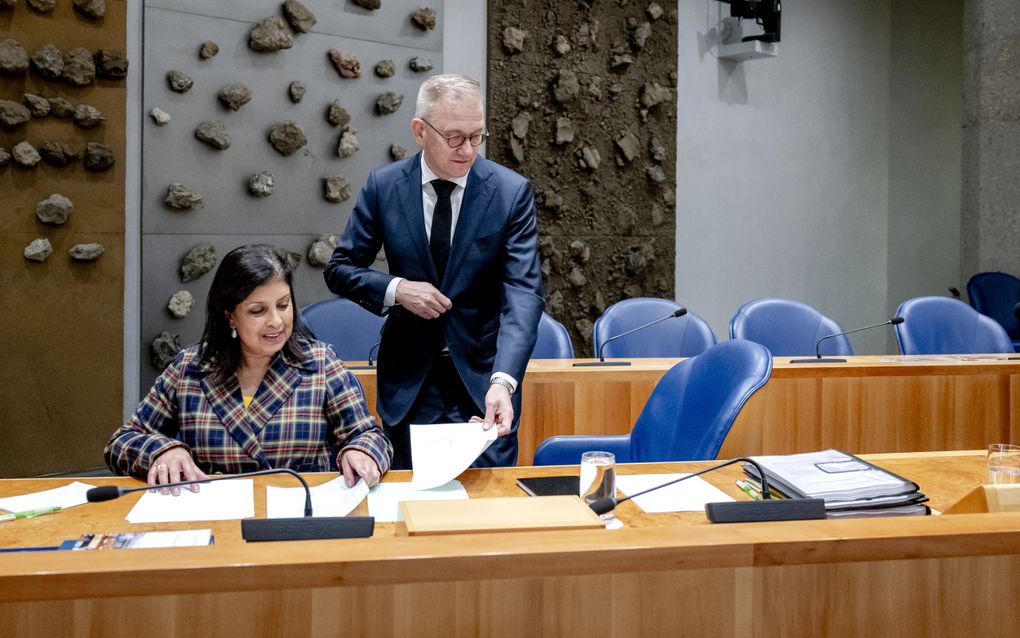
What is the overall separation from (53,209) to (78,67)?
648 mm

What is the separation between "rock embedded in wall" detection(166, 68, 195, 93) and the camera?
4758mm

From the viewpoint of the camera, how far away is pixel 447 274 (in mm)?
2439

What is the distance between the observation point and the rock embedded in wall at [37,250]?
4.49 m

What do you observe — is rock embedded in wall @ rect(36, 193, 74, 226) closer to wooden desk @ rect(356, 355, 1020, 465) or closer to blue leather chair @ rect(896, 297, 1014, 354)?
wooden desk @ rect(356, 355, 1020, 465)

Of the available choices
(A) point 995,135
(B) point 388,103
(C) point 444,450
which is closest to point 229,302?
(C) point 444,450

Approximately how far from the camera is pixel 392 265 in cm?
252

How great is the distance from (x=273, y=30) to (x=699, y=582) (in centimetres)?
439

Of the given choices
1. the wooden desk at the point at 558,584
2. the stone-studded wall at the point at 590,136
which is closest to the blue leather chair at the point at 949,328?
the stone-studded wall at the point at 590,136

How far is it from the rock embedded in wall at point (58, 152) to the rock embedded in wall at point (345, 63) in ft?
4.64

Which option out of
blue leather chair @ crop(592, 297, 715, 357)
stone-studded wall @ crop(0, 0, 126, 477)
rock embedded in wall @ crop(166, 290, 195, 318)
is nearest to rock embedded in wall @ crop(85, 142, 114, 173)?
stone-studded wall @ crop(0, 0, 126, 477)

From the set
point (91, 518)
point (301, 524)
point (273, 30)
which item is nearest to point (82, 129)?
point (273, 30)

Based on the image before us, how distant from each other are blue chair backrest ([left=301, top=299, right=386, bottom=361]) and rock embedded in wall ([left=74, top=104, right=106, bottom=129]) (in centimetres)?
142

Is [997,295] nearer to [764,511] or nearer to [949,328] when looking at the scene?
[949,328]

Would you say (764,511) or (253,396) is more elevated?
(253,396)
